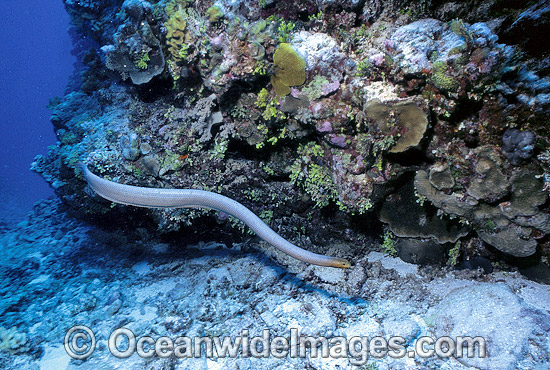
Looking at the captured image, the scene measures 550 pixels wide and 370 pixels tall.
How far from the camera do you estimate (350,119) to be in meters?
4.11

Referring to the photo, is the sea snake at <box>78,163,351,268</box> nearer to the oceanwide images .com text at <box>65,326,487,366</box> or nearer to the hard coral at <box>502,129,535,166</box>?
the oceanwide images .com text at <box>65,326,487,366</box>

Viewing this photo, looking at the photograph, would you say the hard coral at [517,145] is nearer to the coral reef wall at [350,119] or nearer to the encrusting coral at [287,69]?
the coral reef wall at [350,119]

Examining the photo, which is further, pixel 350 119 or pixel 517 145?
pixel 350 119

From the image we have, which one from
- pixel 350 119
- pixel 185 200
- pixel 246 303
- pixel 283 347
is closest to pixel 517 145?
pixel 350 119

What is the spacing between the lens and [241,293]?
18.1 ft

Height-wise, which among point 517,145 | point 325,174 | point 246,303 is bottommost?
point 246,303

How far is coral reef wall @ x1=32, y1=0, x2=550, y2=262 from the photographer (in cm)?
339

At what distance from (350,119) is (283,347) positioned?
3798mm

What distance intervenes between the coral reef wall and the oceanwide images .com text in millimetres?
1640

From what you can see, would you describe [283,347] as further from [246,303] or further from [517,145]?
[517,145]

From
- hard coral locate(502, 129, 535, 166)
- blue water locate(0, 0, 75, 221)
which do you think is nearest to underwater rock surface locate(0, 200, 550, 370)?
hard coral locate(502, 129, 535, 166)

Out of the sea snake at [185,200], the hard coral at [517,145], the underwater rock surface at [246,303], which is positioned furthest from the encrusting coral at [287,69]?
the underwater rock surface at [246,303]

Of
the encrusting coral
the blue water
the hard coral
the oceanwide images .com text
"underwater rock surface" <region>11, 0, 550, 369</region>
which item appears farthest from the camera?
the blue water

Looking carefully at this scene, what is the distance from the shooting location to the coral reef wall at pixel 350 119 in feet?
11.1
